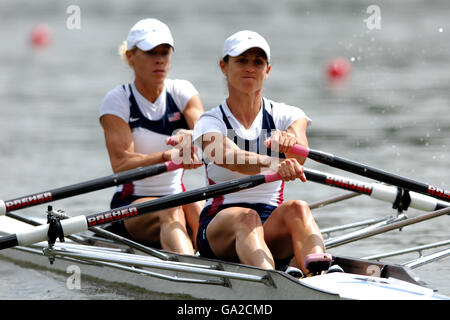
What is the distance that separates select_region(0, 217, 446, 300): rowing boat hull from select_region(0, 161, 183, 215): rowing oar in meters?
0.39

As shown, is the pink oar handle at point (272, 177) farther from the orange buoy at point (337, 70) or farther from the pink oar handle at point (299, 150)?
the orange buoy at point (337, 70)

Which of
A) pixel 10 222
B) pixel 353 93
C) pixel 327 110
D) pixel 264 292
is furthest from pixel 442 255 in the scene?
pixel 353 93

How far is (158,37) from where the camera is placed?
21.2 ft

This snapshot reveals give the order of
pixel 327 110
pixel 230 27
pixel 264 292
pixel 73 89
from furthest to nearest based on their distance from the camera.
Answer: pixel 230 27 < pixel 73 89 < pixel 327 110 < pixel 264 292

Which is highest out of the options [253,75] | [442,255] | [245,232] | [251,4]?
[251,4]

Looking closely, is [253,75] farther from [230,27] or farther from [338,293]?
[230,27]

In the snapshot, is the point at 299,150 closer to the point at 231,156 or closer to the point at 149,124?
the point at 231,156

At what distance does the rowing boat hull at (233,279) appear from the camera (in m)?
4.76

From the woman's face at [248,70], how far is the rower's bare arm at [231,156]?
359 millimetres

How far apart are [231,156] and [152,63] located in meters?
1.48

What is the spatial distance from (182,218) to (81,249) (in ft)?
2.53

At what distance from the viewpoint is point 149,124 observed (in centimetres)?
657

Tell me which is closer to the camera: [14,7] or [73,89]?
[73,89]

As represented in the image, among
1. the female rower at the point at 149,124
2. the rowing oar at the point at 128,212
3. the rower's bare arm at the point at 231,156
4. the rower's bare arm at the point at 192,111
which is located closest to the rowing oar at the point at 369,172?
the rower's bare arm at the point at 231,156
